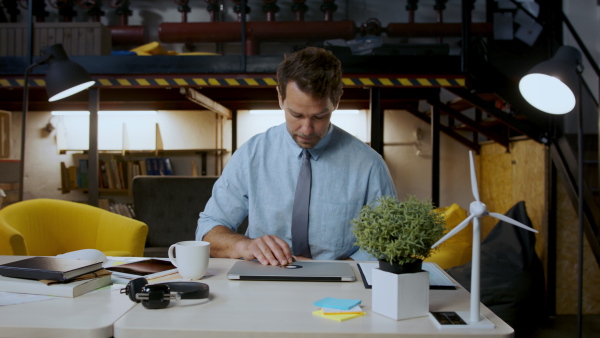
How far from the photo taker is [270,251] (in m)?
1.38

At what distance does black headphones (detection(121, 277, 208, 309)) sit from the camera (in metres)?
0.97

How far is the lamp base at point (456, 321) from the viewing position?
2.85 feet

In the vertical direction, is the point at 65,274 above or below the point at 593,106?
below

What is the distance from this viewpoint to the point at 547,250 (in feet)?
13.3

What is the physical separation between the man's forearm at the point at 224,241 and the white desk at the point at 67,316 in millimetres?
509

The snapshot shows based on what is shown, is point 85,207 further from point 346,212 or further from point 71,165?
point 71,165

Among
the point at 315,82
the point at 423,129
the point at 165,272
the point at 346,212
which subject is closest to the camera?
the point at 165,272

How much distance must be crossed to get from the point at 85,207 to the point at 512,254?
2933mm

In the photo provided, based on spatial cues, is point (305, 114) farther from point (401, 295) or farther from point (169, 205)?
point (169, 205)

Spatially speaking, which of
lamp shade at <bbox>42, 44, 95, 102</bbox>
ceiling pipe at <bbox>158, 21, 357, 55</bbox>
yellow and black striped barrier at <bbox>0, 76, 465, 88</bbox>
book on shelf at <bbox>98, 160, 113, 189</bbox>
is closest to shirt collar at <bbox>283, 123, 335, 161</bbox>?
lamp shade at <bbox>42, 44, 95, 102</bbox>

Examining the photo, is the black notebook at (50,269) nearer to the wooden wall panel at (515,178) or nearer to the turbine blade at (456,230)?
the turbine blade at (456,230)

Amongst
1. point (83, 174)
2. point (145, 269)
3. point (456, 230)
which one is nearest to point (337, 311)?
point (456, 230)

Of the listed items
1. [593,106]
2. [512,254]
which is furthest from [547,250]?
[593,106]

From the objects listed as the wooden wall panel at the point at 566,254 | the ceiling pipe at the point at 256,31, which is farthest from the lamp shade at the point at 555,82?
the ceiling pipe at the point at 256,31
